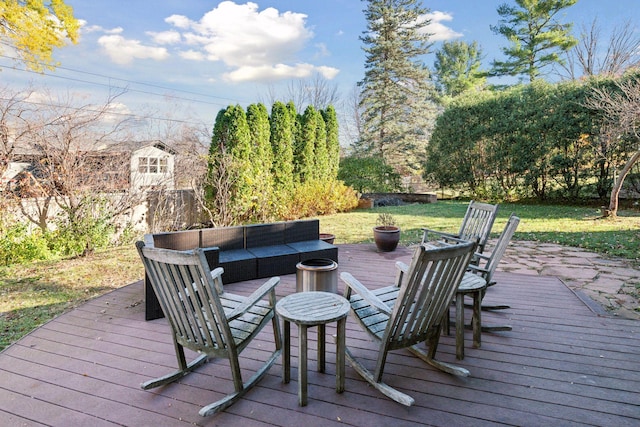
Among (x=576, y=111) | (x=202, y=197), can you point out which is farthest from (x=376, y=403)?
(x=576, y=111)

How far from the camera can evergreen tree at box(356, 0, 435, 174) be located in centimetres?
1709

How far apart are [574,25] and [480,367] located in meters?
18.5

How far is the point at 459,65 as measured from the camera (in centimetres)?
2120

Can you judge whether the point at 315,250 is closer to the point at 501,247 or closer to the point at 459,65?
the point at 501,247

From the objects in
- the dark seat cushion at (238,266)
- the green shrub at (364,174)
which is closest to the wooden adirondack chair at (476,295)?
the dark seat cushion at (238,266)

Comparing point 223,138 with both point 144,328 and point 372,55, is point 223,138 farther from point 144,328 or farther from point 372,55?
point 372,55

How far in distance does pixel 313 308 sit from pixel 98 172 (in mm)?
5941

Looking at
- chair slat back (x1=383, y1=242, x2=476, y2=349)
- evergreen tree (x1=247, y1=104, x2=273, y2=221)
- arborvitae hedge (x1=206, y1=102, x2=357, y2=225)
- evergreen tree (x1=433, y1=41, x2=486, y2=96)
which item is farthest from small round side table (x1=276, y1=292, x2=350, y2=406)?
evergreen tree (x1=433, y1=41, x2=486, y2=96)

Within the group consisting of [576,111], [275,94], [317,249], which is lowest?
[317,249]

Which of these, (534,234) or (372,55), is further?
(372,55)

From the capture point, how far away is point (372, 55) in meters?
17.5

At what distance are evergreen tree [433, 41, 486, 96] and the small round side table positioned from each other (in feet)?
72.3

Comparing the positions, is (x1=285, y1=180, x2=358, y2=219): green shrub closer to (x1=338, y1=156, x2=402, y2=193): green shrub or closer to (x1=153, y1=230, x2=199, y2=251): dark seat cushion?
(x1=338, y1=156, x2=402, y2=193): green shrub

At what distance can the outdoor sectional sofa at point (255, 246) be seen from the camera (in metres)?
3.79
